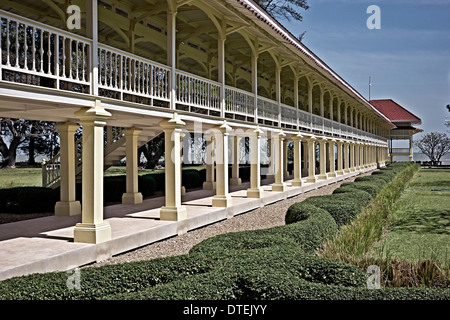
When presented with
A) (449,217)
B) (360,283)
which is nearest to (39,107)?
(360,283)

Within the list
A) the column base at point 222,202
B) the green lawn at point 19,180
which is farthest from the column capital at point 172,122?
the green lawn at point 19,180

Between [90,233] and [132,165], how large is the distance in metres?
6.22

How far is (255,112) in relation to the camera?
15289 mm

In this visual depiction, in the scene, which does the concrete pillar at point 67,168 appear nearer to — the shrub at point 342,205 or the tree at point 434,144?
the shrub at point 342,205

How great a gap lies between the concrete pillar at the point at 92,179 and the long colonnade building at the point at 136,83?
0.02 m

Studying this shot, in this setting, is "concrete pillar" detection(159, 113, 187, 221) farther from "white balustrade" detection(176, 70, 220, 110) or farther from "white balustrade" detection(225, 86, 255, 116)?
"white balustrade" detection(225, 86, 255, 116)

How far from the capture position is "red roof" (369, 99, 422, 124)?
205ft

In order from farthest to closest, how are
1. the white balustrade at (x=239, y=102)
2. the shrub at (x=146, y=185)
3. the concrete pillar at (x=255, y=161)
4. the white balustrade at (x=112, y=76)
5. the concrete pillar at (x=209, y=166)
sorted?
1. the concrete pillar at (x=209, y=166)
2. the shrub at (x=146, y=185)
3. the concrete pillar at (x=255, y=161)
4. the white balustrade at (x=239, y=102)
5. the white balustrade at (x=112, y=76)

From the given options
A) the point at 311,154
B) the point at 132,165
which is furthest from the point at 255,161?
the point at 311,154

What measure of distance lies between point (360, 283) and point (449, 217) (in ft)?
32.1

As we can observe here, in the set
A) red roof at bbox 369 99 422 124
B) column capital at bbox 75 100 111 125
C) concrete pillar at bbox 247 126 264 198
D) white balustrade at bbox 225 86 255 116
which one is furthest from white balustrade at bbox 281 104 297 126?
red roof at bbox 369 99 422 124

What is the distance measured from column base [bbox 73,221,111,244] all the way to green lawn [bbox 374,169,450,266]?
4.92 metres

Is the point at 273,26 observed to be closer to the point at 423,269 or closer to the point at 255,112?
the point at 255,112

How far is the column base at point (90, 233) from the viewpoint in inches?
308
